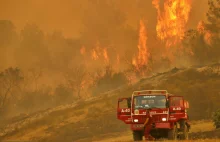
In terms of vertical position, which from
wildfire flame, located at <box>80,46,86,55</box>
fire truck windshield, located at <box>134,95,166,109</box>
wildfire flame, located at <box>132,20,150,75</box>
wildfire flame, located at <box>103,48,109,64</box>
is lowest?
→ fire truck windshield, located at <box>134,95,166,109</box>

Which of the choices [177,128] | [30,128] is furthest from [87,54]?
[177,128]

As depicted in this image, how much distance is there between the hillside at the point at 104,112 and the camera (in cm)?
5314

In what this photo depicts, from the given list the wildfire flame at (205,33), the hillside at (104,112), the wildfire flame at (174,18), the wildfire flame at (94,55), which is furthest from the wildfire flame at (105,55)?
the hillside at (104,112)

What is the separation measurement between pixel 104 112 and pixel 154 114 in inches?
1493

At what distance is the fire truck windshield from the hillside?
83.7 feet

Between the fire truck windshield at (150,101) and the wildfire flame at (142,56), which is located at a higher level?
the wildfire flame at (142,56)

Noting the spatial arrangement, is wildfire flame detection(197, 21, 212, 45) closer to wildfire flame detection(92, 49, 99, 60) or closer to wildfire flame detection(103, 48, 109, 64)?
wildfire flame detection(103, 48, 109, 64)

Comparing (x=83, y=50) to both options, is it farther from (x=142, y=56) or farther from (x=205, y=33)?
(x=205, y=33)

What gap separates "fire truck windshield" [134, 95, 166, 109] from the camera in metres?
22.6

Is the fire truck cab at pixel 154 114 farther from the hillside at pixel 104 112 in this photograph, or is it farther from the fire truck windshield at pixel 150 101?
the hillside at pixel 104 112

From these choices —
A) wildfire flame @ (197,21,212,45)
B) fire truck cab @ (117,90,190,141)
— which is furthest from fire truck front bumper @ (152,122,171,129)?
wildfire flame @ (197,21,212,45)

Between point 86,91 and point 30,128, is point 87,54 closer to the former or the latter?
point 86,91

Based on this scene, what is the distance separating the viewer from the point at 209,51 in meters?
86.9

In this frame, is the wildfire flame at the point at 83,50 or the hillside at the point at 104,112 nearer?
the hillside at the point at 104,112
